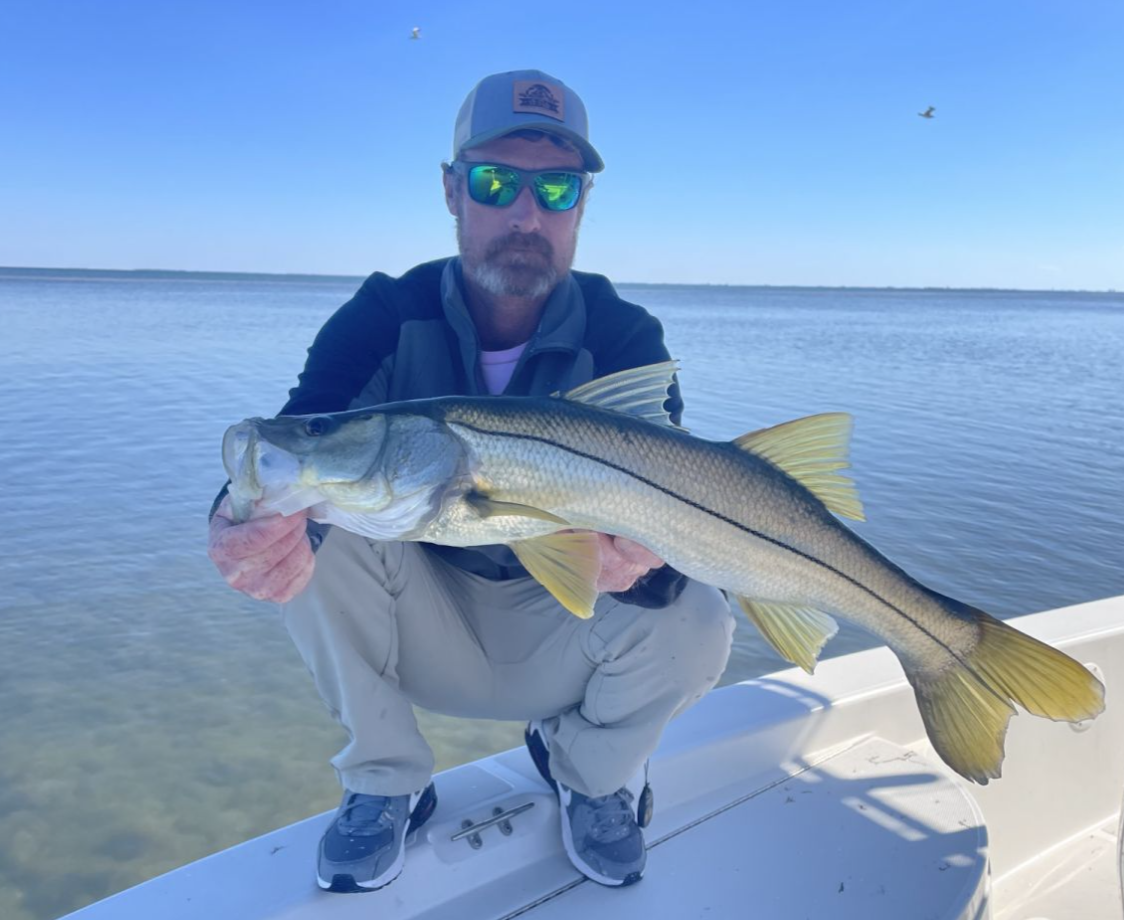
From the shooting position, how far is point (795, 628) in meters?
2.54

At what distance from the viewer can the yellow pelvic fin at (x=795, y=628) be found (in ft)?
8.30

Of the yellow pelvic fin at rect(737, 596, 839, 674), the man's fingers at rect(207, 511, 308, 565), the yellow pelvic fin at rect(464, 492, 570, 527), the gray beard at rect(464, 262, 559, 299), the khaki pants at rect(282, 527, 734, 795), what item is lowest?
the khaki pants at rect(282, 527, 734, 795)

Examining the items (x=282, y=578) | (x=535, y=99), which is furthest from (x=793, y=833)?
(x=535, y=99)

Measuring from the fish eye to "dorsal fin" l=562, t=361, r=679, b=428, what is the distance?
30.4 inches

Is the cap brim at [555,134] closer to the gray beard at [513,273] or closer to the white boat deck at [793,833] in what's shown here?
the gray beard at [513,273]

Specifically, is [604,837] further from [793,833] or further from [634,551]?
[634,551]

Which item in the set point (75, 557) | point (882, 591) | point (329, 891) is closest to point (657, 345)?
point (882, 591)

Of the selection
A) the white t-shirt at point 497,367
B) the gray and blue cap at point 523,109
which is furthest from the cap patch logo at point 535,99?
the white t-shirt at point 497,367

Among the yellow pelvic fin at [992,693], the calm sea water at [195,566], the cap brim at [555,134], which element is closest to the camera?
the yellow pelvic fin at [992,693]

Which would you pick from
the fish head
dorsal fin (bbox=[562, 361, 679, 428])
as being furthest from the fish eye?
dorsal fin (bbox=[562, 361, 679, 428])

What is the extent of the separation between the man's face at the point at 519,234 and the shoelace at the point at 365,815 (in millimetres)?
2110

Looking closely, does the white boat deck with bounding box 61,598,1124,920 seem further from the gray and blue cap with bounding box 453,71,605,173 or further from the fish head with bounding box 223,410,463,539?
the gray and blue cap with bounding box 453,71,605,173

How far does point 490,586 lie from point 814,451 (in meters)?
1.33

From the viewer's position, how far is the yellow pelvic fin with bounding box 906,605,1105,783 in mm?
2219
